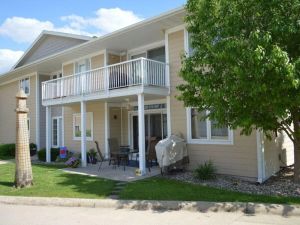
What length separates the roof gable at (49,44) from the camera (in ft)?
64.3

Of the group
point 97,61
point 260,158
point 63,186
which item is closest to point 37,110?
point 97,61

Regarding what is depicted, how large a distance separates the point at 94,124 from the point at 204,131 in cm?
763

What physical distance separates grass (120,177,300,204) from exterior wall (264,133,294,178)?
293 cm

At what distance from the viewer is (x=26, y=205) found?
824 centimetres

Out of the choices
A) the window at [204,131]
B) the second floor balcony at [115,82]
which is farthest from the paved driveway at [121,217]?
the second floor balcony at [115,82]

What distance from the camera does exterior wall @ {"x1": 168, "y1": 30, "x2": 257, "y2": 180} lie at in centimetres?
1050

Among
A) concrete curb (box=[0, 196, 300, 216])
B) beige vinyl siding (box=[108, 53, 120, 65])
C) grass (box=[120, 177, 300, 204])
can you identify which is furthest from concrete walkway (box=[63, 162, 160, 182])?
beige vinyl siding (box=[108, 53, 120, 65])

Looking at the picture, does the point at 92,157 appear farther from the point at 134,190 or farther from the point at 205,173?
the point at 134,190

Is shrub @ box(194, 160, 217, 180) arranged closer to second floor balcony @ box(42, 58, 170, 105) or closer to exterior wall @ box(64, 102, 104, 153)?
second floor balcony @ box(42, 58, 170, 105)

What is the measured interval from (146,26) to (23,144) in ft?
21.6

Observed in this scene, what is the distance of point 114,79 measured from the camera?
13.9 meters

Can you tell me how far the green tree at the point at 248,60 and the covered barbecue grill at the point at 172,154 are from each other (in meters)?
3.08

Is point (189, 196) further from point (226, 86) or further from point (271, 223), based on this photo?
point (226, 86)

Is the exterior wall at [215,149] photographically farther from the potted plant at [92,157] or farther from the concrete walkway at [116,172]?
the potted plant at [92,157]
